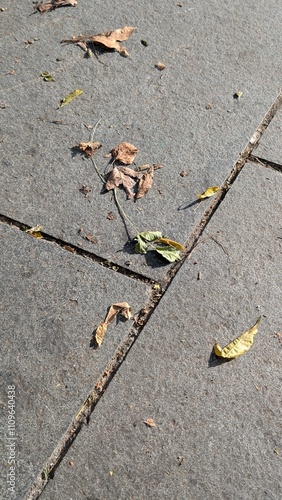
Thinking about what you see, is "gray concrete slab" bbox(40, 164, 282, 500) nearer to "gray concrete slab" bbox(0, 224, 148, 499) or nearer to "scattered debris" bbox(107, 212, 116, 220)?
"gray concrete slab" bbox(0, 224, 148, 499)

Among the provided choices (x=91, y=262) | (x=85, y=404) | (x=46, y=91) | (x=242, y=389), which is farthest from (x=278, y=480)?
(x=46, y=91)

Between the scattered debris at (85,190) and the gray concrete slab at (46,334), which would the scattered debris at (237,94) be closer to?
the scattered debris at (85,190)

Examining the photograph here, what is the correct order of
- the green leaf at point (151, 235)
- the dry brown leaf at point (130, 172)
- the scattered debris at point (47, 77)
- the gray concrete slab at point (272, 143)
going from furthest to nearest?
the scattered debris at point (47, 77) → the gray concrete slab at point (272, 143) → the dry brown leaf at point (130, 172) → the green leaf at point (151, 235)

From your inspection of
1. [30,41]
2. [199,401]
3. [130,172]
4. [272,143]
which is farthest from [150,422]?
[30,41]

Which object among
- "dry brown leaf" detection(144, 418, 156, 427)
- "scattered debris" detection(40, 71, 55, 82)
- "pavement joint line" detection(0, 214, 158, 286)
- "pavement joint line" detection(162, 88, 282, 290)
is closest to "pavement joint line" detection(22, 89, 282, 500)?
"pavement joint line" detection(162, 88, 282, 290)

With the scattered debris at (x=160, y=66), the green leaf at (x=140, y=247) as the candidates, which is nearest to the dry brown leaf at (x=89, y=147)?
the green leaf at (x=140, y=247)

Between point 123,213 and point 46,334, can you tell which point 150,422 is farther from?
point 123,213
